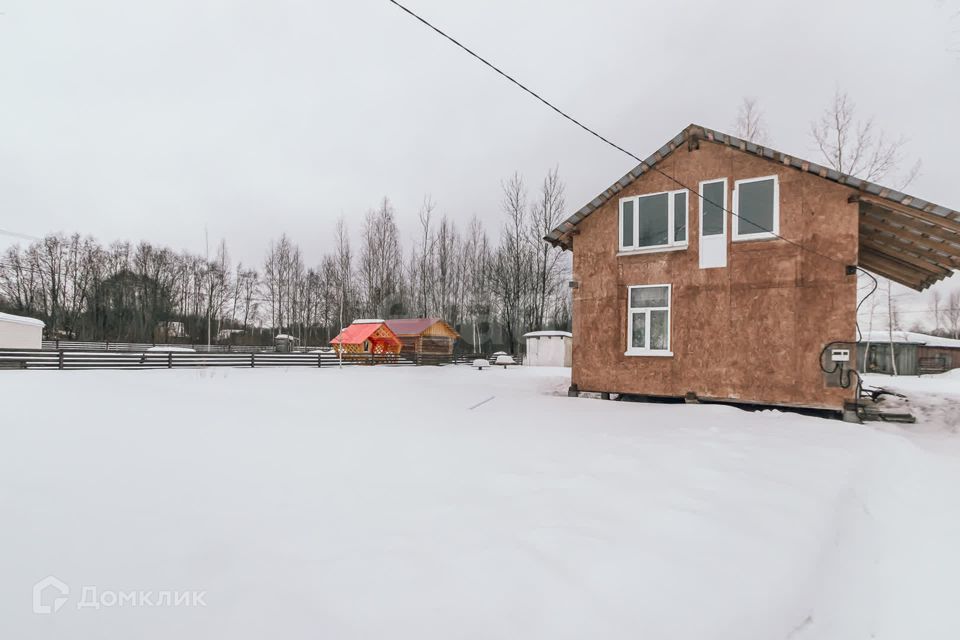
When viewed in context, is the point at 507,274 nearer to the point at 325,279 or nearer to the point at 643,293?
the point at 325,279

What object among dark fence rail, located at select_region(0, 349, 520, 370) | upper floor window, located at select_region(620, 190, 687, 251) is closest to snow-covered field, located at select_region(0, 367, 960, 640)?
upper floor window, located at select_region(620, 190, 687, 251)

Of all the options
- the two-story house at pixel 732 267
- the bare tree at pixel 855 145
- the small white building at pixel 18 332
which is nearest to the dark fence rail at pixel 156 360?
the small white building at pixel 18 332

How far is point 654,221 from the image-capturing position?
10.3 meters

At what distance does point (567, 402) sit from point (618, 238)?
4.52 m

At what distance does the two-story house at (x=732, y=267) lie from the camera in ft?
27.0

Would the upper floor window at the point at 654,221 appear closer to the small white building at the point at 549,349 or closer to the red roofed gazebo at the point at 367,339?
the small white building at the point at 549,349

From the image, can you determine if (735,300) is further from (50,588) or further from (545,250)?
(545,250)

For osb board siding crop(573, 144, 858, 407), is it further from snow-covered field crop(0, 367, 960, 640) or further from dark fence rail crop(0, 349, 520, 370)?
dark fence rail crop(0, 349, 520, 370)

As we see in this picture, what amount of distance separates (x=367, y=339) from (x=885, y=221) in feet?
86.6

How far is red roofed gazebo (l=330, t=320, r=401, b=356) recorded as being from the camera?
28034 mm

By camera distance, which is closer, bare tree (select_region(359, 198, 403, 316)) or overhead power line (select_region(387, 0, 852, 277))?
overhead power line (select_region(387, 0, 852, 277))

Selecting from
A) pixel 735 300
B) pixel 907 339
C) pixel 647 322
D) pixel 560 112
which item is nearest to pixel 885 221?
pixel 735 300

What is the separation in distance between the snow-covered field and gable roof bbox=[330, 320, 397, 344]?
22.3m

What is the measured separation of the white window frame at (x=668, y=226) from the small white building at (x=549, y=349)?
57.7 feet
